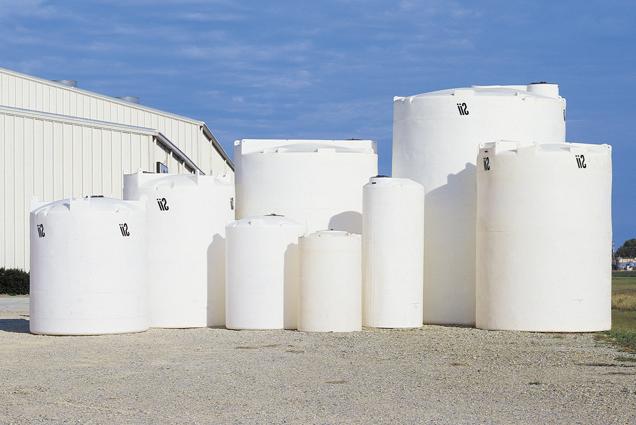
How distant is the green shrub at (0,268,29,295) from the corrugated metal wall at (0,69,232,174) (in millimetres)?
13771

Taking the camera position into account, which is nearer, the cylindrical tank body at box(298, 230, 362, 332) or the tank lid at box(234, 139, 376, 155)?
the cylindrical tank body at box(298, 230, 362, 332)

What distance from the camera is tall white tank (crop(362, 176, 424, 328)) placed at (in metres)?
24.0

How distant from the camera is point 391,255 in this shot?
24.0m

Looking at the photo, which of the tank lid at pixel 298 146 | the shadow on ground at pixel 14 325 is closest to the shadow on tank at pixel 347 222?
the tank lid at pixel 298 146

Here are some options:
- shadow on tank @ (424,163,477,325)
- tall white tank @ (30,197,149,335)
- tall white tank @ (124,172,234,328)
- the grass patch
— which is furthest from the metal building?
tall white tank @ (30,197,149,335)

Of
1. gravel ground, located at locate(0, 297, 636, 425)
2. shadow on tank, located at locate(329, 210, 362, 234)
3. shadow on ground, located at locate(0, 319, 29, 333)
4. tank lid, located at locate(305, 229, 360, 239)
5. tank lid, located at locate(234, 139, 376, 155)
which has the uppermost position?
tank lid, located at locate(234, 139, 376, 155)

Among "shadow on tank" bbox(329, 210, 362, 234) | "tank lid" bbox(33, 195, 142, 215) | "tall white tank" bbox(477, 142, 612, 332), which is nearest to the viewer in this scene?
"tank lid" bbox(33, 195, 142, 215)

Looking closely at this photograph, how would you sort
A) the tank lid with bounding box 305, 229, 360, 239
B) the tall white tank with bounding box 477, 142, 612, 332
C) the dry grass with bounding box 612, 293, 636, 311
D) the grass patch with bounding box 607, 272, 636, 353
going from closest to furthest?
1. the grass patch with bounding box 607, 272, 636, 353
2. the tank lid with bounding box 305, 229, 360, 239
3. the tall white tank with bounding box 477, 142, 612, 332
4. the dry grass with bounding box 612, 293, 636, 311

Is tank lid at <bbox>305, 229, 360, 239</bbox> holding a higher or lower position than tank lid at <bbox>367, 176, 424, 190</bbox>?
lower

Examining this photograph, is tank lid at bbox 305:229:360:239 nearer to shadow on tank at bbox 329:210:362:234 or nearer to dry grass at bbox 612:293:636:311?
shadow on tank at bbox 329:210:362:234

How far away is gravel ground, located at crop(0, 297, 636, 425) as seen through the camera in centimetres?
1256

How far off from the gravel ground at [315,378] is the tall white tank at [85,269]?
537mm

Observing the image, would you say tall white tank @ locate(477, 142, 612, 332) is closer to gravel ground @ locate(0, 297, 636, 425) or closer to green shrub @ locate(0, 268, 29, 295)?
gravel ground @ locate(0, 297, 636, 425)

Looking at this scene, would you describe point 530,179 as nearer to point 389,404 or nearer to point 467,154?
point 467,154
